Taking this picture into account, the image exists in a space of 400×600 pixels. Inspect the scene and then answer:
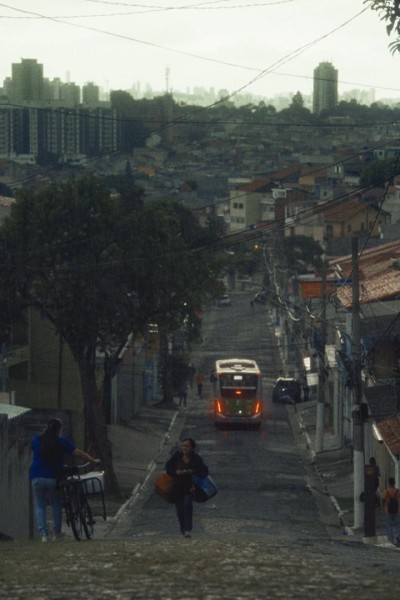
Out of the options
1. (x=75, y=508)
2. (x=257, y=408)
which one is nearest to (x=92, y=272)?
(x=257, y=408)

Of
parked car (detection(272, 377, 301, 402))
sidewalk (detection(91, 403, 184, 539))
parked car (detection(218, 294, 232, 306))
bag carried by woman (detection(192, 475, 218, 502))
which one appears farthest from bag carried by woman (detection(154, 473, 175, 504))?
parked car (detection(218, 294, 232, 306))

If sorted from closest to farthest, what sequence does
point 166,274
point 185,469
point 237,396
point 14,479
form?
point 185,469 < point 14,479 < point 166,274 < point 237,396

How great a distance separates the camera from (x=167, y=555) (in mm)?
11570

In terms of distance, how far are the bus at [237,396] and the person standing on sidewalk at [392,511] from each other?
29733 millimetres

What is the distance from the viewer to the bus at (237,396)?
5412 cm

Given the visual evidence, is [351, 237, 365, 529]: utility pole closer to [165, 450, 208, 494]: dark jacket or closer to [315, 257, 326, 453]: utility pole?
[165, 450, 208, 494]: dark jacket

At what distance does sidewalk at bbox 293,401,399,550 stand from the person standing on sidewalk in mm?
221

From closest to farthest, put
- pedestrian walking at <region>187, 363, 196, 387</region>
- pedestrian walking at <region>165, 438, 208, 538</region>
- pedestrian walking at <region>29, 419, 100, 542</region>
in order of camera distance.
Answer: pedestrian walking at <region>29, 419, 100, 542</region> < pedestrian walking at <region>165, 438, 208, 538</region> < pedestrian walking at <region>187, 363, 196, 387</region>

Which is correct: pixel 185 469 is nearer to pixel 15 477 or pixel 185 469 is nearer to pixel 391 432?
pixel 15 477

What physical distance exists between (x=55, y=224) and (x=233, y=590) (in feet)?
93.5

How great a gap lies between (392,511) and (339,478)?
14439mm

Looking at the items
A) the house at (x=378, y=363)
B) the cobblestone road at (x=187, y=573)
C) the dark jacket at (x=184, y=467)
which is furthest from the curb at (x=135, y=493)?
the cobblestone road at (x=187, y=573)

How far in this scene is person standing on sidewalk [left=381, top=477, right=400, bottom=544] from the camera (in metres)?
23.3

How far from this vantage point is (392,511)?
23469mm
